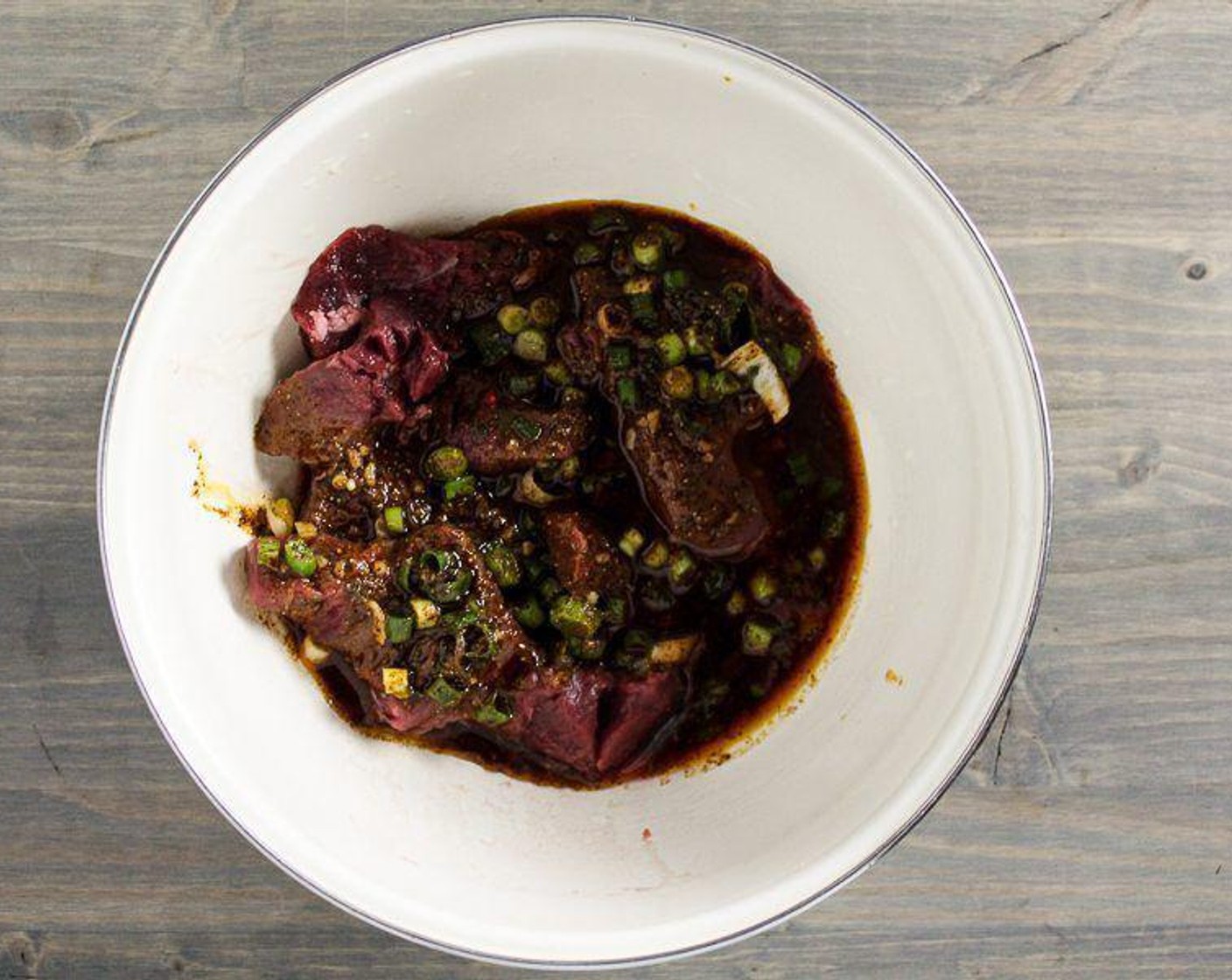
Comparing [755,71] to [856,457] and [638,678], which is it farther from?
[638,678]

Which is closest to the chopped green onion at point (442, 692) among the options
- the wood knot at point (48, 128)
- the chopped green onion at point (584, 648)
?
the chopped green onion at point (584, 648)

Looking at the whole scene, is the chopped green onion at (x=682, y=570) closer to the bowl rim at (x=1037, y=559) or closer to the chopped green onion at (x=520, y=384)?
the chopped green onion at (x=520, y=384)

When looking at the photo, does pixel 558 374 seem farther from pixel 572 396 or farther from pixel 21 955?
pixel 21 955

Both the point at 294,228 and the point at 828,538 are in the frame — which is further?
the point at 828,538

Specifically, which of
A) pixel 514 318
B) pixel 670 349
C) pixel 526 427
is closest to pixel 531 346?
pixel 514 318

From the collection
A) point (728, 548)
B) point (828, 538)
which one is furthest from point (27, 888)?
point (828, 538)

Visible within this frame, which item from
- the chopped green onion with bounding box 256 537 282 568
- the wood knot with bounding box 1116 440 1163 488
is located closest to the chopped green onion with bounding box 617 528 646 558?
the chopped green onion with bounding box 256 537 282 568
